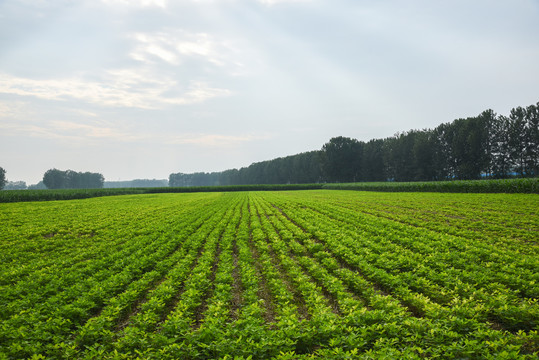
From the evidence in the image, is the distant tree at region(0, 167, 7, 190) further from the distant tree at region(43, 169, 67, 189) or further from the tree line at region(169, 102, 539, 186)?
the tree line at region(169, 102, 539, 186)

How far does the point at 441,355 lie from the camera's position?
189 inches

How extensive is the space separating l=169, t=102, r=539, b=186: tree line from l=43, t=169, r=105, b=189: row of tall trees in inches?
5718

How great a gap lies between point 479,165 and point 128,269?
84.9 m

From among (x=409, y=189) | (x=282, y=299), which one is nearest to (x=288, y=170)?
(x=409, y=189)

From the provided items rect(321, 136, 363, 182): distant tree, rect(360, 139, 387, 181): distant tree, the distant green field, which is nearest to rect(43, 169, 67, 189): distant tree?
the distant green field

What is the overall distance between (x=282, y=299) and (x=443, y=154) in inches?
3571

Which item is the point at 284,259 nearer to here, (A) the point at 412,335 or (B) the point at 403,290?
(B) the point at 403,290

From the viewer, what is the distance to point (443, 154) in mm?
80438

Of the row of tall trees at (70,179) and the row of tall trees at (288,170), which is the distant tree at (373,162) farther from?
the row of tall trees at (70,179)

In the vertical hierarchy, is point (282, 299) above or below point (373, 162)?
below

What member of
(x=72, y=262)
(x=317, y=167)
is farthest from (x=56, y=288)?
(x=317, y=167)

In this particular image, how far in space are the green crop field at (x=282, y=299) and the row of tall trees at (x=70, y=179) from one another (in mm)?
182008

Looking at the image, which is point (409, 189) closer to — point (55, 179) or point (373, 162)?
point (373, 162)

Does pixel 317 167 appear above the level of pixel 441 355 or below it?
above
